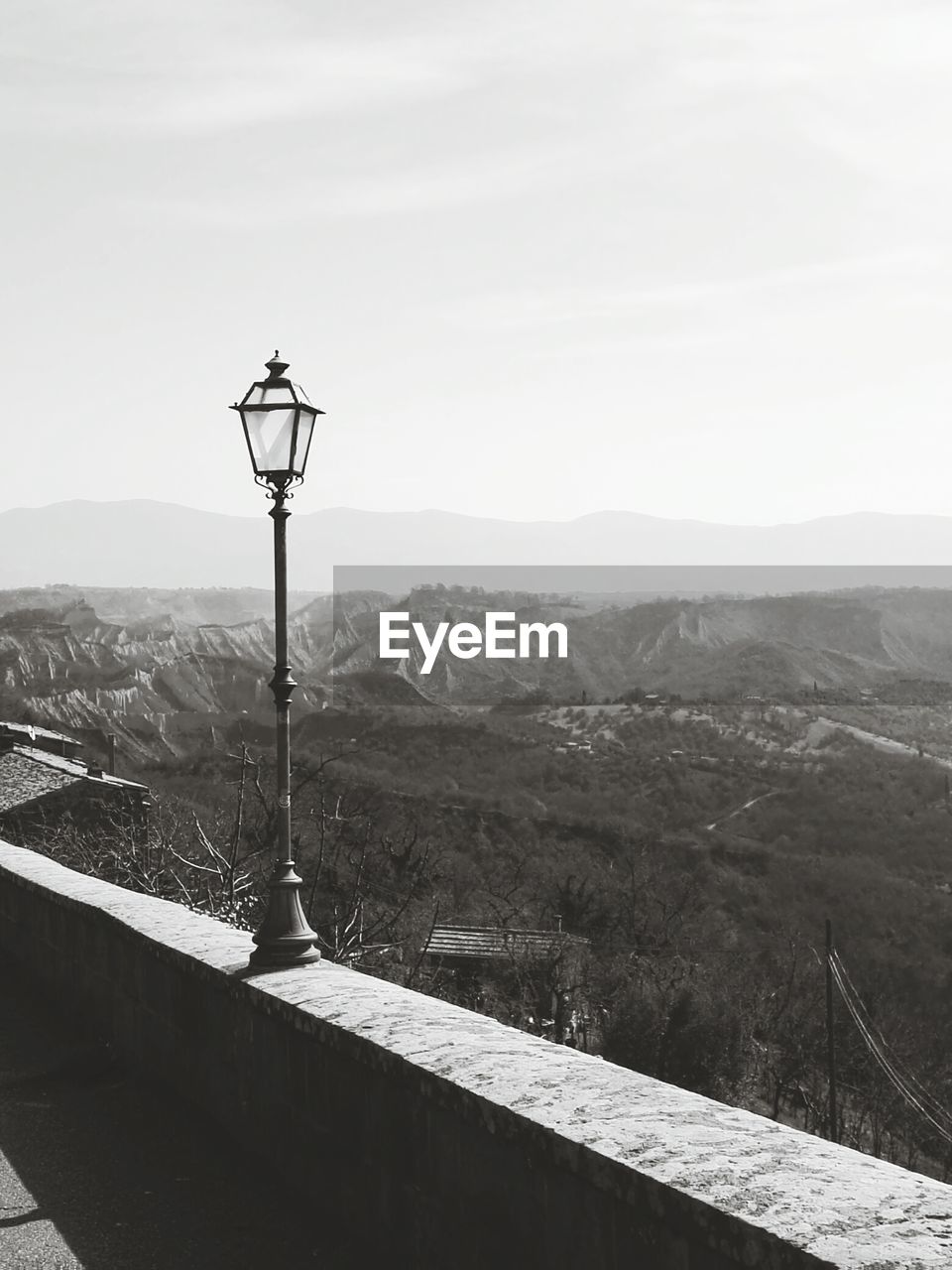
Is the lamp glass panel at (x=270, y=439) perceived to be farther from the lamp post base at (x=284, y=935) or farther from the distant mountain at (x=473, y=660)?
the distant mountain at (x=473, y=660)

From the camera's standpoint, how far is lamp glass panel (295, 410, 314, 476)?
639 centimetres

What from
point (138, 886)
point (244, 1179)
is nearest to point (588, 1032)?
point (138, 886)

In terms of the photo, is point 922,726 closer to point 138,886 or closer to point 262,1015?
point 138,886

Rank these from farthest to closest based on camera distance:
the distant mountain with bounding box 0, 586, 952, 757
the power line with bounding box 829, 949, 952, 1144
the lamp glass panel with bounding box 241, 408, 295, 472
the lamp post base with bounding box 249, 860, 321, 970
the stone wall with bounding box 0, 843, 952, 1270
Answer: the distant mountain with bounding box 0, 586, 952, 757 < the power line with bounding box 829, 949, 952, 1144 < the lamp glass panel with bounding box 241, 408, 295, 472 < the lamp post base with bounding box 249, 860, 321, 970 < the stone wall with bounding box 0, 843, 952, 1270

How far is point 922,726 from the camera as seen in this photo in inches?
5069

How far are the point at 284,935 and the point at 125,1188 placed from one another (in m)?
1.02

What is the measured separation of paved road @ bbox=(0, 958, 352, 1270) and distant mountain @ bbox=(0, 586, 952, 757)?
11907cm

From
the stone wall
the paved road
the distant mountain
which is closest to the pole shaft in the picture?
the stone wall

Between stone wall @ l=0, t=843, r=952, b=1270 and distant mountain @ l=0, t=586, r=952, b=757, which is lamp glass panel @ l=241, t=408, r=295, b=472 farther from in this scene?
distant mountain @ l=0, t=586, r=952, b=757

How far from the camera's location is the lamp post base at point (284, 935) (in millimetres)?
5285

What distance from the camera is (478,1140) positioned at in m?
3.45

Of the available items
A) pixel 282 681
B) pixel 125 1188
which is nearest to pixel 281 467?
pixel 282 681

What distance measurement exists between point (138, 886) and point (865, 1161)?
15267mm

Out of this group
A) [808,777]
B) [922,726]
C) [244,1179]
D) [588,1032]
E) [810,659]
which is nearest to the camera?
[244,1179]
